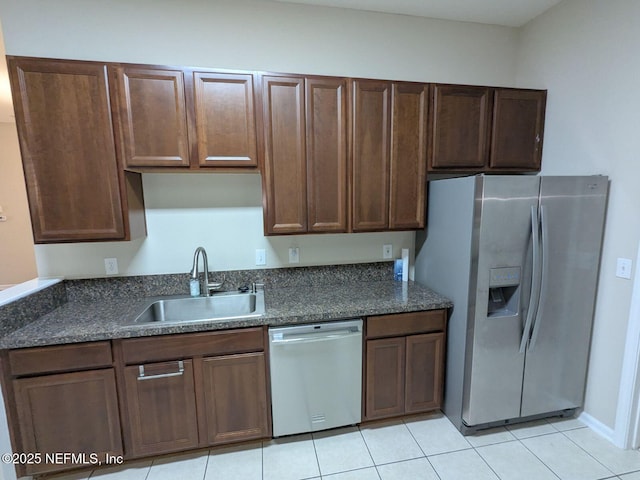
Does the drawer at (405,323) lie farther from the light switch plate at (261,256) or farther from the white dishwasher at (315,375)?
the light switch plate at (261,256)

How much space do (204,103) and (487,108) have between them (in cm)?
186

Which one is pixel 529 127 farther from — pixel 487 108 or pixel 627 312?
pixel 627 312

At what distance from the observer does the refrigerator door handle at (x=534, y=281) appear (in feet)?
5.82

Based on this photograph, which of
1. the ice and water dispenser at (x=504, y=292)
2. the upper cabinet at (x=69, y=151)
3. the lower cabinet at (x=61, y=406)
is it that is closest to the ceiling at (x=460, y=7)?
the upper cabinet at (x=69, y=151)

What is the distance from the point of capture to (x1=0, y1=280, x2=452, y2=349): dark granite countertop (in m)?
1.57

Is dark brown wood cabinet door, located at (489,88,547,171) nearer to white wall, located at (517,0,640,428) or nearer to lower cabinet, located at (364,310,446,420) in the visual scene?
white wall, located at (517,0,640,428)

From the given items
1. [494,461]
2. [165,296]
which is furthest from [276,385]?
[494,461]

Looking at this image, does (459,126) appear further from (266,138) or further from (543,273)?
(266,138)

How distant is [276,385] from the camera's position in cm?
183

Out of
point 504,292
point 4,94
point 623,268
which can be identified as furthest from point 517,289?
point 4,94

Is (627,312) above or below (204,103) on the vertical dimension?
below

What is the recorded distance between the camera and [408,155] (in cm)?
204

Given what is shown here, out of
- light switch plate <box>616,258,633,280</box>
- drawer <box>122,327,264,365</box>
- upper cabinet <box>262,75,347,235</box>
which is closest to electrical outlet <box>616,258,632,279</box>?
light switch plate <box>616,258,633,280</box>

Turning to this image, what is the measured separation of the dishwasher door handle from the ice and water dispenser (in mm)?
847
